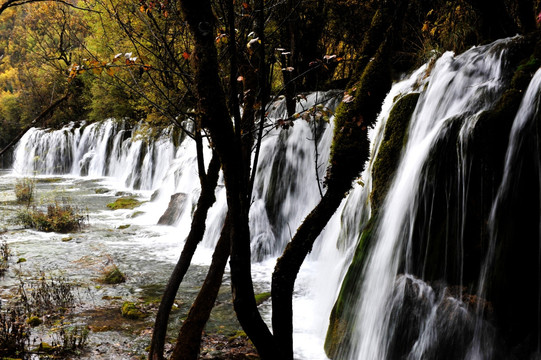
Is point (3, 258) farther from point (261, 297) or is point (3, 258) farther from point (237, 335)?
point (237, 335)

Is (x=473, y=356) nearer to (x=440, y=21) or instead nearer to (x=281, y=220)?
(x=281, y=220)

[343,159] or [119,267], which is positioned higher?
[343,159]

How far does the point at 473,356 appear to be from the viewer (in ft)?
12.1

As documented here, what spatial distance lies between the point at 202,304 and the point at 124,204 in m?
13.2

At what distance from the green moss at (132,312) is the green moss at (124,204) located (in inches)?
397

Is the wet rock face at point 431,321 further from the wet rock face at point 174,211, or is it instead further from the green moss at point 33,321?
the wet rock face at point 174,211

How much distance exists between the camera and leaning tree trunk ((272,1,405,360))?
274cm

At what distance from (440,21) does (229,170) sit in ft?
33.3

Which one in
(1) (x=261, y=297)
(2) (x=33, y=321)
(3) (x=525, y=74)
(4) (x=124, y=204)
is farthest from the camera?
(4) (x=124, y=204)

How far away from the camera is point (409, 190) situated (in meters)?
4.89

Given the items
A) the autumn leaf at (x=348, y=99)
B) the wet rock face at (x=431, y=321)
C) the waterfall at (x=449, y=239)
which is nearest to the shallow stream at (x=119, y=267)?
the waterfall at (x=449, y=239)

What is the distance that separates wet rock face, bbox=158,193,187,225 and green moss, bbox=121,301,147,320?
262 inches

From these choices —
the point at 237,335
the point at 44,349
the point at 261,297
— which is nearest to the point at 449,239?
the point at 237,335

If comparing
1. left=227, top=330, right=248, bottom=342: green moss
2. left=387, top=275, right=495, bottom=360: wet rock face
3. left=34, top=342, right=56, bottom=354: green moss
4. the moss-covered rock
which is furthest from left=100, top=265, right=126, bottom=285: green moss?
left=387, top=275, right=495, bottom=360: wet rock face
